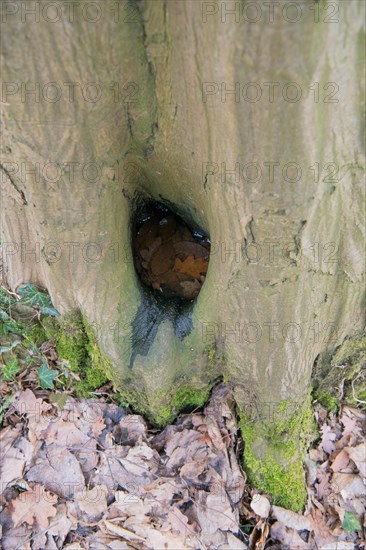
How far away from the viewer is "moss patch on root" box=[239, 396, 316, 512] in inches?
90.0

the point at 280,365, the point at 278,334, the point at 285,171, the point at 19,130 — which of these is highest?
the point at 19,130

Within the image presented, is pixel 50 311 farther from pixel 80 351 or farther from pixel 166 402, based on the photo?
pixel 166 402

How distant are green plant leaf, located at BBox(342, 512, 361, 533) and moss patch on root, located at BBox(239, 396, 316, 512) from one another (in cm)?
22

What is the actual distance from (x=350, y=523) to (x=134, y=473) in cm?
116

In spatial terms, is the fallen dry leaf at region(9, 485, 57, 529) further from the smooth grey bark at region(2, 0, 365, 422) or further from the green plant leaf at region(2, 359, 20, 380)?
the smooth grey bark at region(2, 0, 365, 422)

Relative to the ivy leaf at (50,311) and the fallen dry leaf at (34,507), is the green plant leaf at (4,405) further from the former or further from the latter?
the ivy leaf at (50,311)

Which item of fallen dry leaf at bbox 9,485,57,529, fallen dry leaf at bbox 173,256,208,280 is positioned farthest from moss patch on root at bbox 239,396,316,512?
fallen dry leaf at bbox 9,485,57,529

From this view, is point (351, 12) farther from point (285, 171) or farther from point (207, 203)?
point (207, 203)

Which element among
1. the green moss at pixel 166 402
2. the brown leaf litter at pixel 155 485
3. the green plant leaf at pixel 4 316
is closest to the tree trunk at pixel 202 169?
the green moss at pixel 166 402

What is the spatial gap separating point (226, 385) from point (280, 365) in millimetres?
499

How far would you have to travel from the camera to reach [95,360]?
2.47 meters

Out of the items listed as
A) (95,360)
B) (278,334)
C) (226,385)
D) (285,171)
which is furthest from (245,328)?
(95,360)

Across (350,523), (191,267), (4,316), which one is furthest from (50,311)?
(350,523)

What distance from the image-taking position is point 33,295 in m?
2.34
